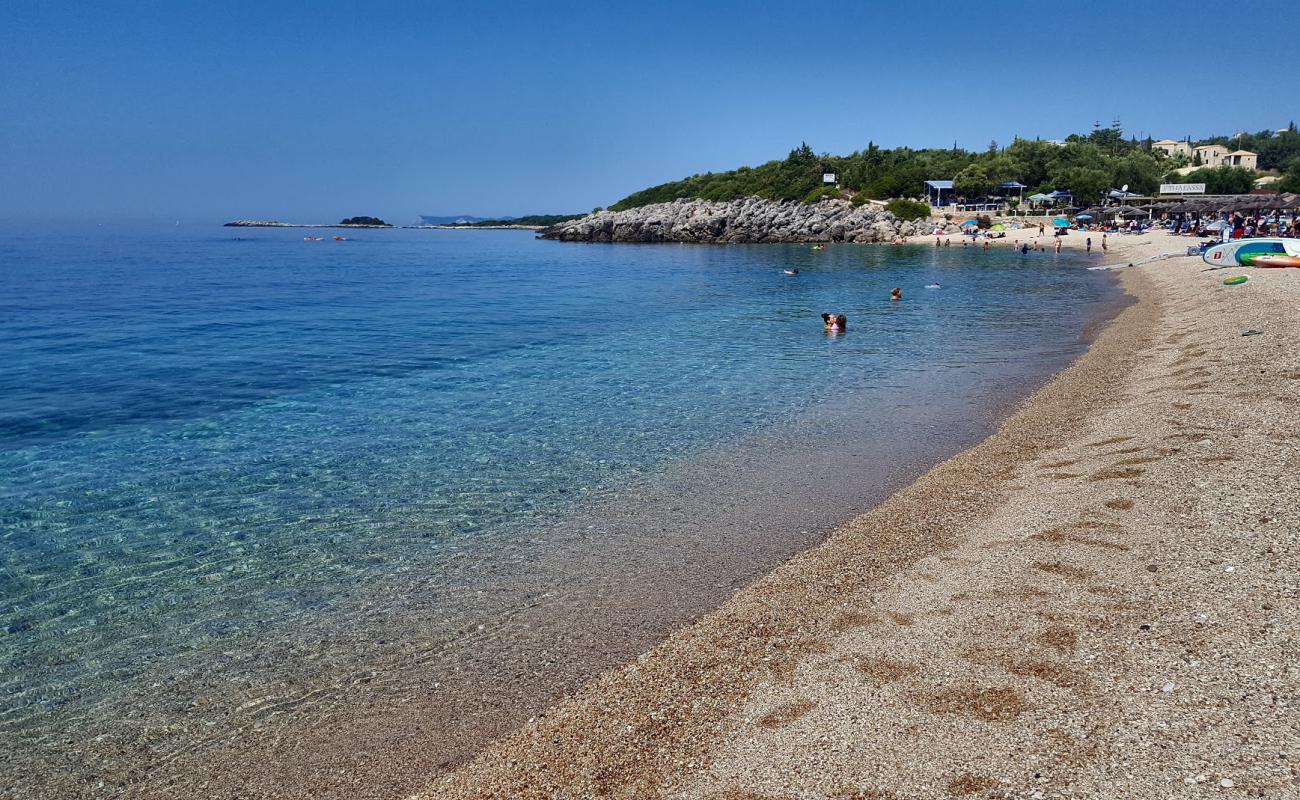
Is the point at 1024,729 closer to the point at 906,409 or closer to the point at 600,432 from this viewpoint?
the point at 600,432

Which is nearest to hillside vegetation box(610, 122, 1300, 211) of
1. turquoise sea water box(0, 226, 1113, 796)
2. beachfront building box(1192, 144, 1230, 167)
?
beachfront building box(1192, 144, 1230, 167)

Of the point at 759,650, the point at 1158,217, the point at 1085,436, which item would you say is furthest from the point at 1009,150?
the point at 759,650

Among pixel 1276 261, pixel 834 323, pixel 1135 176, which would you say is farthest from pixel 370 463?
pixel 1135 176

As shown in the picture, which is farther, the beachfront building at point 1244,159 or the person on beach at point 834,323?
the beachfront building at point 1244,159

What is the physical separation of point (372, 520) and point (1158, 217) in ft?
343

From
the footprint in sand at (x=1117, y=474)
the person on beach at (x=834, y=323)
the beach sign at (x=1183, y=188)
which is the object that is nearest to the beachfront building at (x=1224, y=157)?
the beach sign at (x=1183, y=188)

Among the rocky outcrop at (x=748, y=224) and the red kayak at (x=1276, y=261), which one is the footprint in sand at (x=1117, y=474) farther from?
the rocky outcrop at (x=748, y=224)

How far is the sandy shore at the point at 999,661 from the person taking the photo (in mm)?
5043

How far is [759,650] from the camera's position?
7.29 m

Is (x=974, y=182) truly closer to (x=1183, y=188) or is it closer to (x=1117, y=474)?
(x=1183, y=188)

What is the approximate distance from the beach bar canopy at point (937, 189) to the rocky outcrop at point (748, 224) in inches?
440

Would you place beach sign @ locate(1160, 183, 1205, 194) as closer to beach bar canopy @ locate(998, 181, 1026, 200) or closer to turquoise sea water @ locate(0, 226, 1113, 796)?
beach bar canopy @ locate(998, 181, 1026, 200)

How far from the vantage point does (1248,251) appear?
34.8 meters

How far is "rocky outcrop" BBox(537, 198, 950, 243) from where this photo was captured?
102438mm
